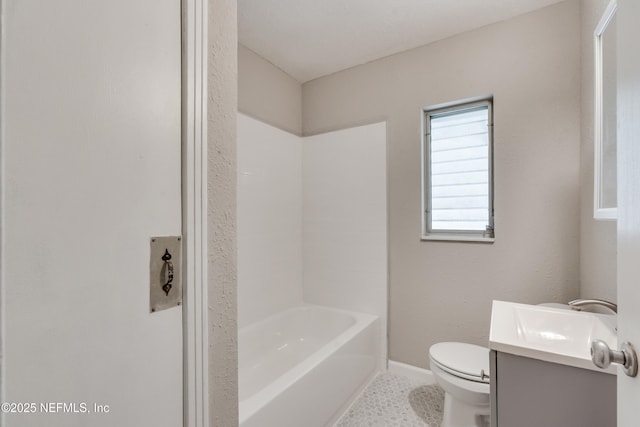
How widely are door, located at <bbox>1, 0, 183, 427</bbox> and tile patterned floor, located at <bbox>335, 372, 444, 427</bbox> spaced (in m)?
1.47

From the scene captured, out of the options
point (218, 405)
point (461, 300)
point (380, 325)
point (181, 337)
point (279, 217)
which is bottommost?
point (380, 325)

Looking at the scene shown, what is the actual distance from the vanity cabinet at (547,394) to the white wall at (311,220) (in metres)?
1.31

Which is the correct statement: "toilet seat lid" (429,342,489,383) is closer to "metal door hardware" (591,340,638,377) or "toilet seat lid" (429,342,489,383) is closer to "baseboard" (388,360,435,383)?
"baseboard" (388,360,435,383)

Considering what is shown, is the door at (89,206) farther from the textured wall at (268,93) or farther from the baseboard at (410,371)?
the baseboard at (410,371)

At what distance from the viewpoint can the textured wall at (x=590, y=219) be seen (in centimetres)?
117

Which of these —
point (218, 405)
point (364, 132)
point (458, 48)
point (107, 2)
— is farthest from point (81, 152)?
point (458, 48)

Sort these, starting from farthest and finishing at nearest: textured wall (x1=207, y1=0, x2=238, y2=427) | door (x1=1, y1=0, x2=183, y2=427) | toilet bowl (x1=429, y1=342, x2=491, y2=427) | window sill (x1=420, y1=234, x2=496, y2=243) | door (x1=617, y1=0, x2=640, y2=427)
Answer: window sill (x1=420, y1=234, x2=496, y2=243), toilet bowl (x1=429, y1=342, x2=491, y2=427), textured wall (x1=207, y1=0, x2=238, y2=427), door (x1=617, y1=0, x2=640, y2=427), door (x1=1, y1=0, x2=183, y2=427)

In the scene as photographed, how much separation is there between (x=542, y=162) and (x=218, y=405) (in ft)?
6.71

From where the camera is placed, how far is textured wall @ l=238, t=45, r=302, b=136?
2.08m

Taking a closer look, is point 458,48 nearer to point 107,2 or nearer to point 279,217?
point 279,217

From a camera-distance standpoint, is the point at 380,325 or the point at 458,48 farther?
the point at 380,325

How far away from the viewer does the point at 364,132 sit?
2.30 metres

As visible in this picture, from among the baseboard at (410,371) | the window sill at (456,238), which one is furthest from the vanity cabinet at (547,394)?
the baseboard at (410,371)

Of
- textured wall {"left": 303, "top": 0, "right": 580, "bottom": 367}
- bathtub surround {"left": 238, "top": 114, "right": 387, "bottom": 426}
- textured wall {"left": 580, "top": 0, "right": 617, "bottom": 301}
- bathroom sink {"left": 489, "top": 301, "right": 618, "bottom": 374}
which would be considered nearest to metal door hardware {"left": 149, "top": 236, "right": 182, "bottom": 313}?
bathroom sink {"left": 489, "top": 301, "right": 618, "bottom": 374}
